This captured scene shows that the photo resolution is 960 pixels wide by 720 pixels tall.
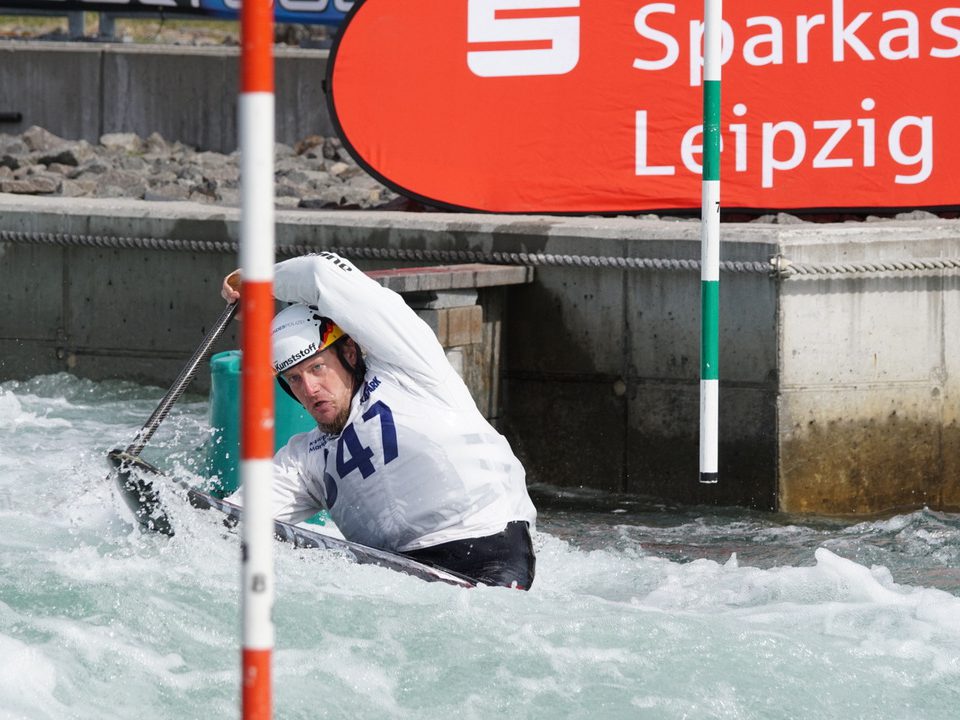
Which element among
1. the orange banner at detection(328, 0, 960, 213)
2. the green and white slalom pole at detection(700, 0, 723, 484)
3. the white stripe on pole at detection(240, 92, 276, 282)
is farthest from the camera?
the orange banner at detection(328, 0, 960, 213)

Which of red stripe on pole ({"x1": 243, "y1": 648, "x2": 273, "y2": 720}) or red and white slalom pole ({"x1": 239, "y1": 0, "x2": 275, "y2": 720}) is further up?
red and white slalom pole ({"x1": 239, "y1": 0, "x2": 275, "y2": 720})

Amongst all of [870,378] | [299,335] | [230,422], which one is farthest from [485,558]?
[870,378]

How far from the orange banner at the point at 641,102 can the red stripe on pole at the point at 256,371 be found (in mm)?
5652

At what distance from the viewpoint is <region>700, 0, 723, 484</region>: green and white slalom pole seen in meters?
6.14

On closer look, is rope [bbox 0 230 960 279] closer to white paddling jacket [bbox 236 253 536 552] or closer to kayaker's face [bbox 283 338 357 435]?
white paddling jacket [bbox 236 253 536 552]

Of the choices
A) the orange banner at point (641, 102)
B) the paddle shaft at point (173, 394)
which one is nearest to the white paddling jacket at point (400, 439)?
the paddle shaft at point (173, 394)

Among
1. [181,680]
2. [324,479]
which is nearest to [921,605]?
[324,479]

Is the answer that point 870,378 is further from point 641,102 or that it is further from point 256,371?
point 256,371

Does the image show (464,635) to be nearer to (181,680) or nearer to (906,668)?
(181,680)

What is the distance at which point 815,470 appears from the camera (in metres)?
7.07

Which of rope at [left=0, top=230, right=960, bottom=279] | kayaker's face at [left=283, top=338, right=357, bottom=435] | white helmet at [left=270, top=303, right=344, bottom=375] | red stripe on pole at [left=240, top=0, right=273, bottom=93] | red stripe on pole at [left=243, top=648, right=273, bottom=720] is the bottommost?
red stripe on pole at [left=243, top=648, right=273, bottom=720]

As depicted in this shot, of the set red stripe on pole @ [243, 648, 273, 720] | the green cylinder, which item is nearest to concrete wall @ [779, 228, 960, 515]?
the green cylinder

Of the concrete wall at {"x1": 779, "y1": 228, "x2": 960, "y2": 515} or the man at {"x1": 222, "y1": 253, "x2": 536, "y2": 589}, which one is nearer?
the man at {"x1": 222, "y1": 253, "x2": 536, "y2": 589}

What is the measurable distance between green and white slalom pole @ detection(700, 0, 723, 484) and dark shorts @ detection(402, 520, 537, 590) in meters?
1.54
